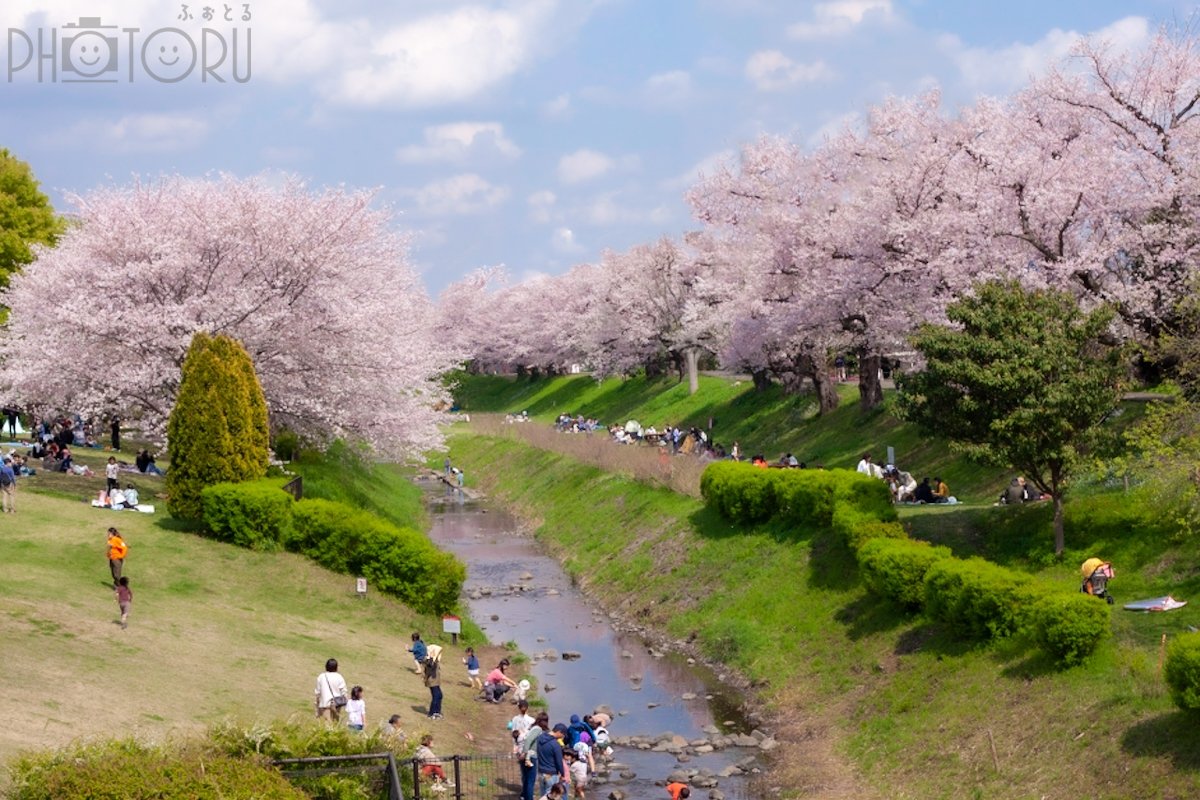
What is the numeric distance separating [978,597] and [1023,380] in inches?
217

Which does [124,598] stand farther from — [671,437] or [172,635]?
[671,437]

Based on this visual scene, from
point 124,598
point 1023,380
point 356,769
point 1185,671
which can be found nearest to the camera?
point 356,769

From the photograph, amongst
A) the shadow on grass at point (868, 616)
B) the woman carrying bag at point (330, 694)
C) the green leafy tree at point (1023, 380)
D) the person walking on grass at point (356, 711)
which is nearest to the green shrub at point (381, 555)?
the shadow on grass at point (868, 616)

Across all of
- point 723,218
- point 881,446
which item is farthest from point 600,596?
point 723,218

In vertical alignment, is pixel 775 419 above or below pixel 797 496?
above

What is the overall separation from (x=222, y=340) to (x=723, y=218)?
103 ft

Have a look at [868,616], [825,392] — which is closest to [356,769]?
[868,616]

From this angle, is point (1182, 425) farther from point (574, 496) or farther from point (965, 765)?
point (574, 496)

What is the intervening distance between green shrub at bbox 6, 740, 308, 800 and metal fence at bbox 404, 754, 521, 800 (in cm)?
485

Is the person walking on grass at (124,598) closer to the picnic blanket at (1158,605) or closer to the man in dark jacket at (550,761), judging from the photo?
→ the man in dark jacket at (550,761)

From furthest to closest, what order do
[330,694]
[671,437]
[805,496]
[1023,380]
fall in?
[671,437] < [805,496] < [1023,380] < [330,694]

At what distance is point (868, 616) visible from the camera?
31.7m

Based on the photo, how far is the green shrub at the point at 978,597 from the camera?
26188mm

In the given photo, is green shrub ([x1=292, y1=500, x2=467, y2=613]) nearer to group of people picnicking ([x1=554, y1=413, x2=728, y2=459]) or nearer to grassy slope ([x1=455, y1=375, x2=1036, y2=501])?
grassy slope ([x1=455, y1=375, x2=1036, y2=501])
